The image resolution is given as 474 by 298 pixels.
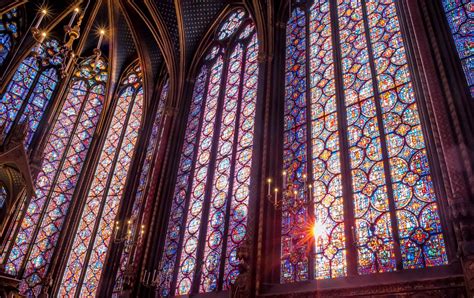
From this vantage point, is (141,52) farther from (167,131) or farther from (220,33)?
(167,131)

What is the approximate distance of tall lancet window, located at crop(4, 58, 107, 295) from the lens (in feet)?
43.8

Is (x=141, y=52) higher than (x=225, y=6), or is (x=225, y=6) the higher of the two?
(x=225, y=6)

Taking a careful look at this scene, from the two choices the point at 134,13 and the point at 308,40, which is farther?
the point at 134,13

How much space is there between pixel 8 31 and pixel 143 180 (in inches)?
321

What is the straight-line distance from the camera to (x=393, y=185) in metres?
7.80

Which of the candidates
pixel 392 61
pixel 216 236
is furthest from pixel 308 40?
pixel 216 236

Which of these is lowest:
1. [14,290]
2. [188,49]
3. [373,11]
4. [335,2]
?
[14,290]

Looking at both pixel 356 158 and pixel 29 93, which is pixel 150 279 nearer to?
pixel 356 158

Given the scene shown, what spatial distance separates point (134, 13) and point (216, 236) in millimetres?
9922

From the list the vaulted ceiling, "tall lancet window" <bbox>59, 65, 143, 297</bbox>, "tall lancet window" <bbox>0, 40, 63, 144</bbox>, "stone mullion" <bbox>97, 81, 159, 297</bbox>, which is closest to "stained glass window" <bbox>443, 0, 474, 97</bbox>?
the vaulted ceiling

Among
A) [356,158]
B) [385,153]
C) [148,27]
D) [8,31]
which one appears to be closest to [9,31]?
[8,31]

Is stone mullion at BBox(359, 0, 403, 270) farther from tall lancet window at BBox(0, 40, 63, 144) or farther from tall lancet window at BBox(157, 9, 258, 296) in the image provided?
tall lancet window at BBox(0, 40, 63, 144)

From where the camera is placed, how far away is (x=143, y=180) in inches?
552

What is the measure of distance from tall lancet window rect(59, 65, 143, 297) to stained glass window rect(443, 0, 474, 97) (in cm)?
1068
